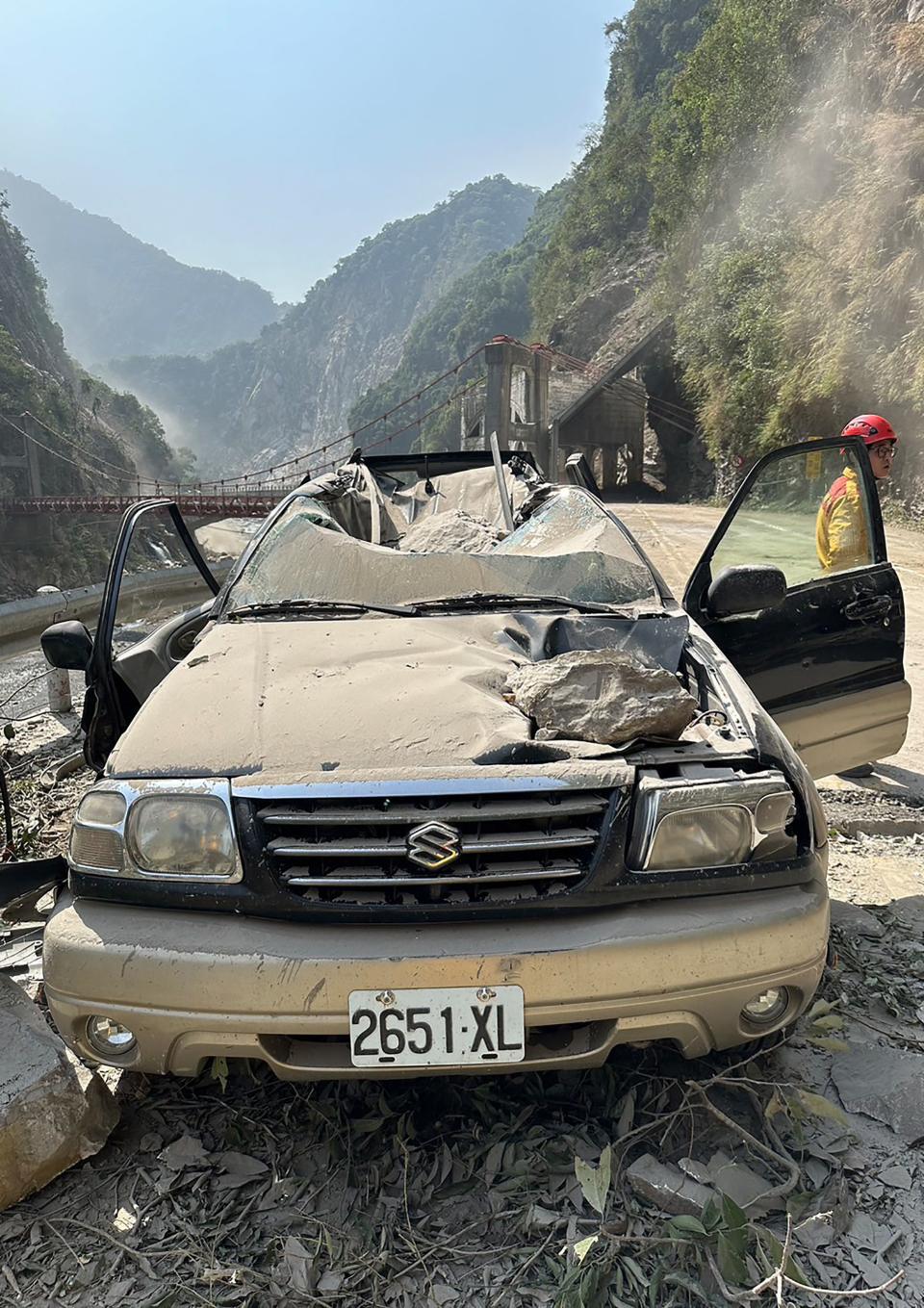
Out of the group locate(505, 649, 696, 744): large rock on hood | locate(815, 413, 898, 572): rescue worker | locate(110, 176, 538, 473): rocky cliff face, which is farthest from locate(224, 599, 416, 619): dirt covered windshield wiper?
locate(110, 176, 538, 473): rocky cliff face

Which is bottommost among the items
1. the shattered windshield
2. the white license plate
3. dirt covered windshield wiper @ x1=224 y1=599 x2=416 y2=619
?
the white license plate

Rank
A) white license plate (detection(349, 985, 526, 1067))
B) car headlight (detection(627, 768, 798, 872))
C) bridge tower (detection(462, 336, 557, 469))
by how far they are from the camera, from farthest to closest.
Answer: bridge tower (detection(462, 336, 557, 469))
car headlight (detection(627, 768, 798, 872))
white license plate (detection(349, 985, 526, 1067))

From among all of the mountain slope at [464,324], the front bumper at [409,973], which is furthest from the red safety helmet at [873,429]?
the mountain slope at [464,324]

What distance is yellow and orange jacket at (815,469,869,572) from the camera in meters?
3.26

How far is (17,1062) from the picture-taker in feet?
5.92

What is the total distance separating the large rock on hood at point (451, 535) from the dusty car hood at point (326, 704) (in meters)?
0.99

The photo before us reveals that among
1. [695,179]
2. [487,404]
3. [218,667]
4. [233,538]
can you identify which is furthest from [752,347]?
[233,538]

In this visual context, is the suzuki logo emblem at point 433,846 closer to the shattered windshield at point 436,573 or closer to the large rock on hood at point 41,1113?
the large rock on hood at point 41,1113

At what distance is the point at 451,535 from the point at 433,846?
2.15 metres

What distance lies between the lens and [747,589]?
2.62 meters

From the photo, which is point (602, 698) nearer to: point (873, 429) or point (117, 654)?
point (117, 654)

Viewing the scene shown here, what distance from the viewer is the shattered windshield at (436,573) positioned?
2.71m

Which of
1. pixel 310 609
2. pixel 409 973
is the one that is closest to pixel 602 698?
pixel 409 973

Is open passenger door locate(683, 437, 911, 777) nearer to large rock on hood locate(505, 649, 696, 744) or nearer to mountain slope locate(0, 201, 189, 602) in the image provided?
large rock on hood locate(505, 649, 696, 744)
